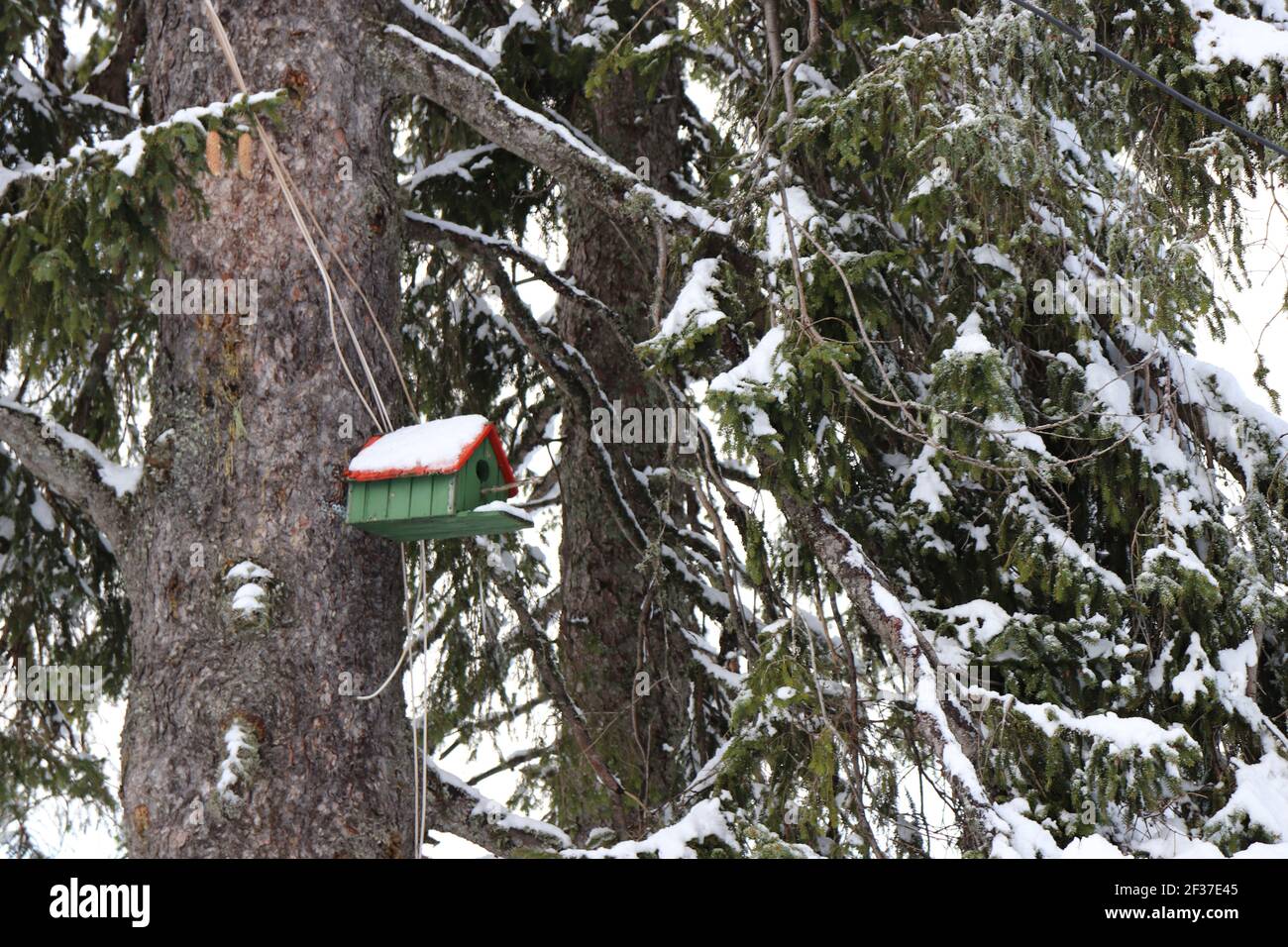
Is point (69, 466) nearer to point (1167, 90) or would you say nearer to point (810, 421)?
point (810, 421)

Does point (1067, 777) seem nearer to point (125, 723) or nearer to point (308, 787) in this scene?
point (308, 787)

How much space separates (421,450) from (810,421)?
3.67 feet

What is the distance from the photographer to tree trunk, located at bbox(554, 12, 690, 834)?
605 cm

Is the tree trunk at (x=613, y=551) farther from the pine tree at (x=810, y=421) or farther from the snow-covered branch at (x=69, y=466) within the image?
the snow-covered branch at (x=69, y=466)

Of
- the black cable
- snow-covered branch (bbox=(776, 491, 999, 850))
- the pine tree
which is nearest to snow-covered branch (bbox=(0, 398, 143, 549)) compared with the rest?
the pine tree

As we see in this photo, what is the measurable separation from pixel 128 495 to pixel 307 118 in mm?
1215

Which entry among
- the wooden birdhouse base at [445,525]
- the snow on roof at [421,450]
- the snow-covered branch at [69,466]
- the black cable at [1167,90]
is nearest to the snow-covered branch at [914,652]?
the wooden birdhouse base at [445,525]

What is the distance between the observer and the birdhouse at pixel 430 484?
397 cm

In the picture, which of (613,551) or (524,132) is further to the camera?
(613,551)

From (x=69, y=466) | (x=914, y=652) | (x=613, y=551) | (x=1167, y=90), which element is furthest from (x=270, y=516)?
(x=613, y=551)

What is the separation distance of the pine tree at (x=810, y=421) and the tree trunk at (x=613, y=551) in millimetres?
732

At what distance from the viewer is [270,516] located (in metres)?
4.09

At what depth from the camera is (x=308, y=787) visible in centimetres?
388
